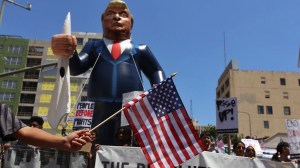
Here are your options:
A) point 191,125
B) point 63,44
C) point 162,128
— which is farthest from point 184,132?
point 63,44

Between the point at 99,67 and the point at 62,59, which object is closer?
the point at 62,59

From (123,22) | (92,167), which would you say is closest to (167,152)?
(92,167)

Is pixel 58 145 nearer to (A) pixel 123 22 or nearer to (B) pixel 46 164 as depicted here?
(B) pixel 46 164

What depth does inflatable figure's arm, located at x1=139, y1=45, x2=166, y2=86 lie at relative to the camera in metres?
7.09

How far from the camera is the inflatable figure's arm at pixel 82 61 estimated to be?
662cm

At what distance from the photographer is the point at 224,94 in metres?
64.9

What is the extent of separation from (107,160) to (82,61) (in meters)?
2.25

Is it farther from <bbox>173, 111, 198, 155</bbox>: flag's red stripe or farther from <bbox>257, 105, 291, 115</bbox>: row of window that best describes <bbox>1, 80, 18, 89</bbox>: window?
<bbox>173, 111, 198, 155</bbox>: flag's red stripe

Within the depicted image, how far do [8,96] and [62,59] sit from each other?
6091 cm

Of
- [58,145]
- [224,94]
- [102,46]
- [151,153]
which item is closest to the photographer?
[58,145]

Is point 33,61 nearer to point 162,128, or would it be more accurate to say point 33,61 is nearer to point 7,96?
point 7,96

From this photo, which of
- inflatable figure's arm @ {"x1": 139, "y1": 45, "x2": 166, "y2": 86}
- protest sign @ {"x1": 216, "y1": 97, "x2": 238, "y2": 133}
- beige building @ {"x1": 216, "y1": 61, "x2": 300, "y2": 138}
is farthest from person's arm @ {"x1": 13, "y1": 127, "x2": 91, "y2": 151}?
beige building @ {"x1": 216, "y1": 61, "x2": 300, "y2": 138}

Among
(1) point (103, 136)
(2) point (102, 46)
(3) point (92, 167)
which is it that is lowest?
(3) point (92, 167)

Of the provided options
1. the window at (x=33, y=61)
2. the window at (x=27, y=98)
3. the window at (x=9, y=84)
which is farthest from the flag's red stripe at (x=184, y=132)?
the window at (x=33, y=61)
